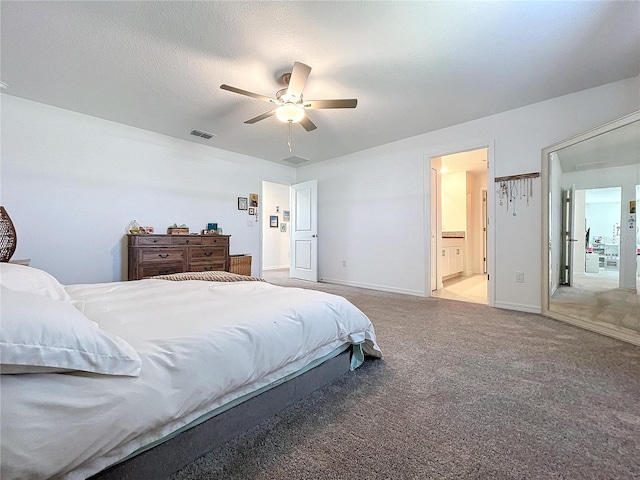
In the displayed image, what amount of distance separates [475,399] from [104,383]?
1688 millimetres

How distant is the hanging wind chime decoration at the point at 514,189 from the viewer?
3.34 metres

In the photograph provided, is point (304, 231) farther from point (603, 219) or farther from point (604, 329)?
point (604, 329)

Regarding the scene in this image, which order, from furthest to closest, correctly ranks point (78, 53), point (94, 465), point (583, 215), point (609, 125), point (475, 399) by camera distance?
point (583, 215) < point (609, 125) < point (78, 53) < point (475, 399) < point (94, 465)

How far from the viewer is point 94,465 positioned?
2.56 ft

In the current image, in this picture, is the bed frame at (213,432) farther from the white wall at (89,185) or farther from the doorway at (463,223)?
the doorway at (463,223)

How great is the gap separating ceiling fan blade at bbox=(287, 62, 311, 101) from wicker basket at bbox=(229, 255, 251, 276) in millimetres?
2984

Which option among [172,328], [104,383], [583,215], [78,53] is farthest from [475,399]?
[78,53]

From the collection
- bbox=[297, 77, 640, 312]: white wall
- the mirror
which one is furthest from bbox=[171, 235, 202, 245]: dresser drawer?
the mirror

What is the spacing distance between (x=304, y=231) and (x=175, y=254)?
8.50 ft

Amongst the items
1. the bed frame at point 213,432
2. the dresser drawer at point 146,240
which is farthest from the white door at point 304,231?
the bed frame at point 213,432

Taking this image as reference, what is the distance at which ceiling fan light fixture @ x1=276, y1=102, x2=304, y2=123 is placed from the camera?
2.60 metres

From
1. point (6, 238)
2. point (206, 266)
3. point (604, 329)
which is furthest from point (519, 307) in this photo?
point (6, 238)

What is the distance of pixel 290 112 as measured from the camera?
8.63 feet

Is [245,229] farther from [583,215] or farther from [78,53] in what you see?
[583,215]
